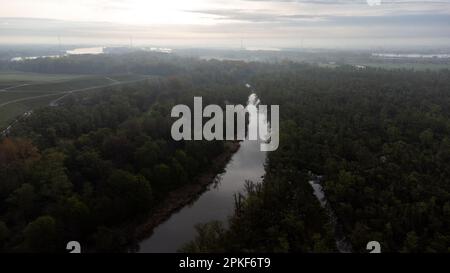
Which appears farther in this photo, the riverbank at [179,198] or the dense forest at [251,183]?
the riverbank at [179,198]

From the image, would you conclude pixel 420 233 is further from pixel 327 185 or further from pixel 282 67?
pixel 282 67

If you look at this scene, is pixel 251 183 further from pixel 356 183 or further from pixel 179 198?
pixel 356 183

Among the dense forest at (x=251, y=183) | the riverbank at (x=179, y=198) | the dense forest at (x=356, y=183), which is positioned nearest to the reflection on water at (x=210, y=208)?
the riverbank at (x=179, y=198)

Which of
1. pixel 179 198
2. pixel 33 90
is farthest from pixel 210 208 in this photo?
pixel 33 90

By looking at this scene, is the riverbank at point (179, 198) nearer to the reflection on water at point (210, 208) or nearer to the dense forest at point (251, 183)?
the reflection on water at point (210, 208)
